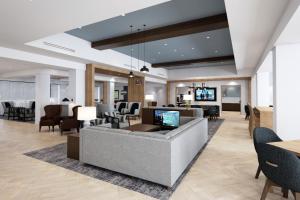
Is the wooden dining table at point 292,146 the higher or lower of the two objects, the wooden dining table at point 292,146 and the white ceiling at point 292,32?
the lower

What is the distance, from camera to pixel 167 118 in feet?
14.2

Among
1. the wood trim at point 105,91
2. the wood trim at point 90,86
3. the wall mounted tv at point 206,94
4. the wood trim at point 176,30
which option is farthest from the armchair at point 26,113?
the wall mounted tv at point 206,94

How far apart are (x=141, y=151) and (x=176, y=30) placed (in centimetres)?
378

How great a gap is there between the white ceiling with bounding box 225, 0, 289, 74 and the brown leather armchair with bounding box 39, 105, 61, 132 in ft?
21.7

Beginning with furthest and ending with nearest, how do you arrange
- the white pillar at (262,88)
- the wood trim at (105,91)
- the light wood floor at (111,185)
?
1. the wood trim at (105,91)
2. the white pillar at (262,88)
3. the light wood floor at (111,185)

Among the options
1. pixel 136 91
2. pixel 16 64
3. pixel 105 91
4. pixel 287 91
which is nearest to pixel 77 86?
pixel 16 64

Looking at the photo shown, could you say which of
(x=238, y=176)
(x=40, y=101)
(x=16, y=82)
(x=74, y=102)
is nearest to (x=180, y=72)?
(x=74, y=102)

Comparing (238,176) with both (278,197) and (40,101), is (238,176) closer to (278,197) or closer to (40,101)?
(278,197)

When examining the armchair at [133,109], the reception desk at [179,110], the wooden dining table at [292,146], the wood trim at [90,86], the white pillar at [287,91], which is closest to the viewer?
the wooden dining table at [292,146]

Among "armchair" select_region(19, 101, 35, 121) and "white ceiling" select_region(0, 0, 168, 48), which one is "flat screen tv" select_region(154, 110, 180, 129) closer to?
"white ceiling" select_region(0, 0, 168, 48)

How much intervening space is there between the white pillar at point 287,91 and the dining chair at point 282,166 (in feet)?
7.41

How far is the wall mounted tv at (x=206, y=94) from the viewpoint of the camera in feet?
46.7

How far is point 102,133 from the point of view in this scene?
3068 mm

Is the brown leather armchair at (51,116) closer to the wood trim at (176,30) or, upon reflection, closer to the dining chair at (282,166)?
the wood trim at (176,30)
